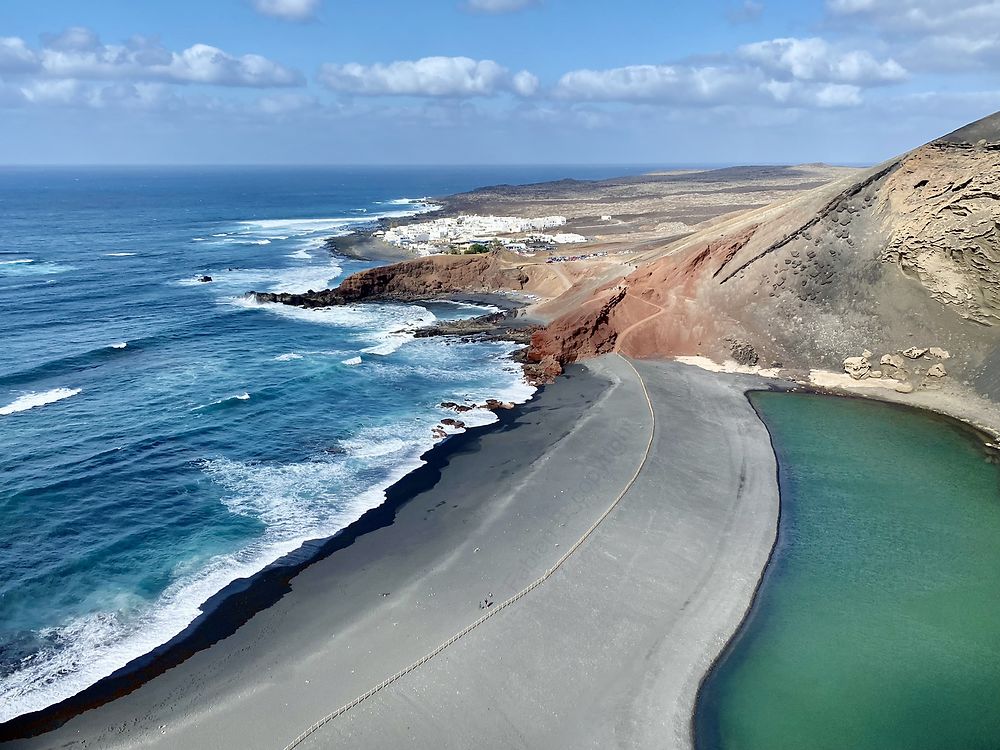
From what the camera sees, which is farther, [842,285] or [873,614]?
[842,285]

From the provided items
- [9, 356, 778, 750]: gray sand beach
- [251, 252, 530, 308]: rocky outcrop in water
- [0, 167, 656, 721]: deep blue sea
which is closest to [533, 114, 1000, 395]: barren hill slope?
[0, 167, 656, 721]: deep blue sea

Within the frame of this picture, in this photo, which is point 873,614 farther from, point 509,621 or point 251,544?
point 251,544

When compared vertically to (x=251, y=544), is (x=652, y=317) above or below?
above

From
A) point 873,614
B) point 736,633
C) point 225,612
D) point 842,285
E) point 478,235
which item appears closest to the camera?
point 736,633

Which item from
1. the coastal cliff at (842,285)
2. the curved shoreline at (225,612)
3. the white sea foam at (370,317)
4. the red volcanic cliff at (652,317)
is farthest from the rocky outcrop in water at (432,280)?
the curved shoreline at (225,612)

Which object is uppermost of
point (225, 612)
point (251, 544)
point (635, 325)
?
point (635, 325)

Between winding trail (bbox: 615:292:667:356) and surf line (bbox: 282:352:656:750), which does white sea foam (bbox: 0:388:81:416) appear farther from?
winding trail (bbox: 615:292:667:356)

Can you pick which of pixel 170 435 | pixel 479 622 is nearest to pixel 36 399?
pixel 170 435
